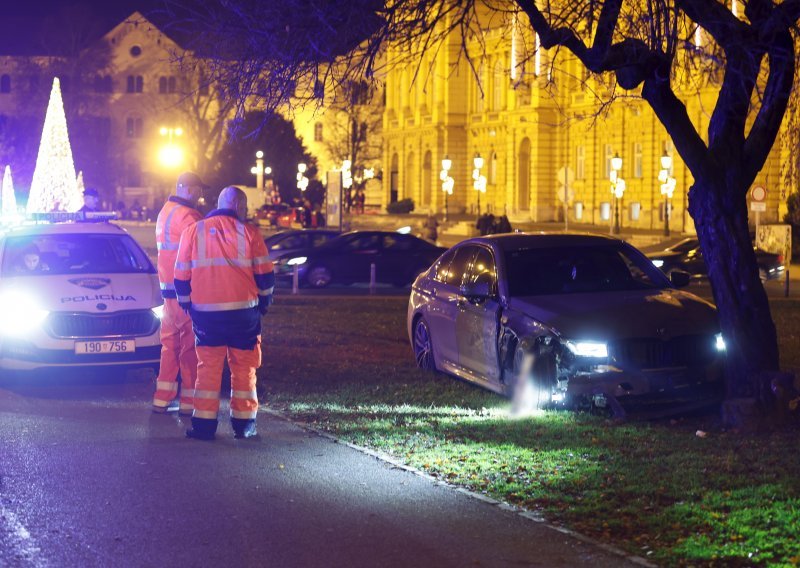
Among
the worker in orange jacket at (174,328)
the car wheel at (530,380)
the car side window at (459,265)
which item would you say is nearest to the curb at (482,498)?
the worker in orange jacket at (174,328)

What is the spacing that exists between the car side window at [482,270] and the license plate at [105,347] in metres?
3.32

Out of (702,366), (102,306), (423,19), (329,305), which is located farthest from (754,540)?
(329,305)

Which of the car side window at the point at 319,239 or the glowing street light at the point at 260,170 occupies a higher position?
the glowing street light at the point at 260,170

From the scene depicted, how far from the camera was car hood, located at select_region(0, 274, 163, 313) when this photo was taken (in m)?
13.4

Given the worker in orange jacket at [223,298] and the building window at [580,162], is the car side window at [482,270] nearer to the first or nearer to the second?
the worker in orange jacket at [223,298]

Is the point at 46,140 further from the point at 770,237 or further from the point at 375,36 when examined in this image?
the point at 375,36

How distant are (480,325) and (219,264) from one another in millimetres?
3202

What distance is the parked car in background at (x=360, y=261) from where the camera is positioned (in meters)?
32.3

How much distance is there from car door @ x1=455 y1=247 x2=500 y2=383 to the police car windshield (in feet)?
11.6

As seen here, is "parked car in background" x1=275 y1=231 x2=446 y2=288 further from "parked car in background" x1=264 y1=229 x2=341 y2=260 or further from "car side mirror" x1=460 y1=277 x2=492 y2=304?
"car side mirror" x1=460 y1=277 x2=492 y2=304

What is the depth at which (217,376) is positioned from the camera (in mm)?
10406

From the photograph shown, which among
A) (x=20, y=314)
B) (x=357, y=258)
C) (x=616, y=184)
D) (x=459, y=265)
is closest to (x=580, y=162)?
(x=616, y=184)

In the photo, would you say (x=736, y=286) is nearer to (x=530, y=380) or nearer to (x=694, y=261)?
(x=530, y=380)

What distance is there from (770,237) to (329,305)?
57.8 feet
